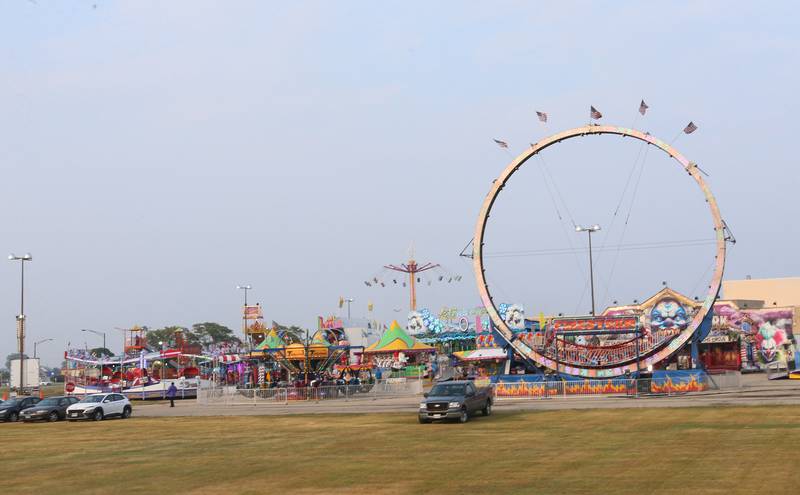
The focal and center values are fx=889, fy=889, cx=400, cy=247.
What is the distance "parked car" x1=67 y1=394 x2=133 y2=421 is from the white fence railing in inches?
435

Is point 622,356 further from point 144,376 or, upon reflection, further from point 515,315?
point 515,315

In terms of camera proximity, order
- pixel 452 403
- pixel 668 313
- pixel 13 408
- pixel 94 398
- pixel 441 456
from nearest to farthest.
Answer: pixel 441 456 → pixel 452 403 → pixel 94 398 → pixel 13 408 → pixel 668 313

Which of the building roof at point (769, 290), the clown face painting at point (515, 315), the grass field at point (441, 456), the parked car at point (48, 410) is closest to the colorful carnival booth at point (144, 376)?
the parked car at point (48, 410)

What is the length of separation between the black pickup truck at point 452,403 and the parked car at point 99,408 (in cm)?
2080

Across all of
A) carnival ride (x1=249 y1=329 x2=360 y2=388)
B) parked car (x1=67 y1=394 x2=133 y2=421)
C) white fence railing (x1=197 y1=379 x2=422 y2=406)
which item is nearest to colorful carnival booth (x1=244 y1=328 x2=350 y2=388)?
carnival ride (x1=249 y1=329 x2=360 y2=388)

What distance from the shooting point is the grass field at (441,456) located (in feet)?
60.2

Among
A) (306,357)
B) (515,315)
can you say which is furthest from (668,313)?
(306,357)

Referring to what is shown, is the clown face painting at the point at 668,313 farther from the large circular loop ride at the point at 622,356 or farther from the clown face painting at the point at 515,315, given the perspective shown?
the large circular loop ride at the point at 622,356

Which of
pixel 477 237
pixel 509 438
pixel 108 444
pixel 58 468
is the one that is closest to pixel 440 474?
pixel 509 438

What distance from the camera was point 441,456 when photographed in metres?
23.2

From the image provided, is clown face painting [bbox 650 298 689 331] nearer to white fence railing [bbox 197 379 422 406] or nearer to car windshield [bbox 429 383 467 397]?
white fence railing [bbox 197 379 422 406]

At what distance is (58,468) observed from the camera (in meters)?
23.7

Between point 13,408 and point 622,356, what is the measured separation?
36.7 meters

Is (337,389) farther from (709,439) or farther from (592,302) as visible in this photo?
(709,439)
